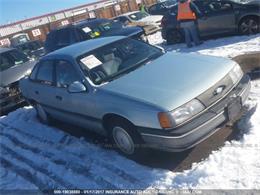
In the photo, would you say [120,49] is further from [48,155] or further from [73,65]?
[48,155]

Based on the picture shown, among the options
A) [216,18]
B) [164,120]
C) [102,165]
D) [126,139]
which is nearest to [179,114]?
[164,120]

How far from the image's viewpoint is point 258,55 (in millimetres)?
8367

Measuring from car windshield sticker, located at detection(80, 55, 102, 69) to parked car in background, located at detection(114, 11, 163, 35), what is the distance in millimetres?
11414

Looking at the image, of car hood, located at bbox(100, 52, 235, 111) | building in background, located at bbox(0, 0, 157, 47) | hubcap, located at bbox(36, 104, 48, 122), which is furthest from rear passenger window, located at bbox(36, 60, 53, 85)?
building in background, located at bbox(0, 0, 157, 47)

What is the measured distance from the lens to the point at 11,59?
1102 cm

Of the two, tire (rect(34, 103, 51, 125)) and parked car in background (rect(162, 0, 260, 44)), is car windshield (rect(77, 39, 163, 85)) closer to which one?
tire (rect(34, 103, 51, 125))

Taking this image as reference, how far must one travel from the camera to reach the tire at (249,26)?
1059 cm

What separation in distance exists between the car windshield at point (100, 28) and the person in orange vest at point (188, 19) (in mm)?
2446

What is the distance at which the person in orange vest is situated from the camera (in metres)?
11.2

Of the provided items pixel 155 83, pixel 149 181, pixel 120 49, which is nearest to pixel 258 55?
pixel 120 49

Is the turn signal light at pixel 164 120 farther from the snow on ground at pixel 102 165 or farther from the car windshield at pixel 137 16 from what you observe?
the car windshield at pixel 137 16

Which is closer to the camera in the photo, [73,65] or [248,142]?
[248,142]

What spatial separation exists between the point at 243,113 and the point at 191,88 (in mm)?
1452

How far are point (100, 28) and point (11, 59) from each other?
3.21 meters
